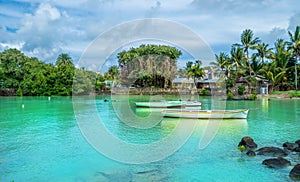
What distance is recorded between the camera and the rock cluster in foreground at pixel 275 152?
8.54m

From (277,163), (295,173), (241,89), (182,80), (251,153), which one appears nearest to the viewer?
(295,173)

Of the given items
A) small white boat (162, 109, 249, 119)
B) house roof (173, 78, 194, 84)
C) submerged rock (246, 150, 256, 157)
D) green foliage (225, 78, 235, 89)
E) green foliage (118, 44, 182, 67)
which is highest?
green foliage (118, 44, 182, 67)

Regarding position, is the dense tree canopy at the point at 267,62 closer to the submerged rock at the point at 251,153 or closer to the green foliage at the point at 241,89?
the green foliage at the point at 241,89

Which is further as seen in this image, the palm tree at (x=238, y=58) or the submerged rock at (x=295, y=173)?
the palm tree at (x=238, y=58)

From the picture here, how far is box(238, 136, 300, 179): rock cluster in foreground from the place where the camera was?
336 inches

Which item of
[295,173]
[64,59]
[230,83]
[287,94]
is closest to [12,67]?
[64,59]

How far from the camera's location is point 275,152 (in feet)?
35.3

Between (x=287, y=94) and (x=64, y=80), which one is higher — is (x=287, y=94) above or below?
below

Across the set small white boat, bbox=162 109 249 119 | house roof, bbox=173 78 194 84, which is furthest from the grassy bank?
small white boat, bbox=162 109 249 119

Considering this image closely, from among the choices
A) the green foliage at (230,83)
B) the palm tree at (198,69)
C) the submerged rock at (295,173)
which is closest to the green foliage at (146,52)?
the palm tree at (198,69)

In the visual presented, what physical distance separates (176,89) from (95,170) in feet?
157

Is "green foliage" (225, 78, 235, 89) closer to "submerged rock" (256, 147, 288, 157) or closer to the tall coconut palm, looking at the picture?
the tall coconut palm

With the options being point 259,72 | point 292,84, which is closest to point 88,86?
point 259,72

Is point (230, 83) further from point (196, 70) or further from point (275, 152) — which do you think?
point (275, 152)
